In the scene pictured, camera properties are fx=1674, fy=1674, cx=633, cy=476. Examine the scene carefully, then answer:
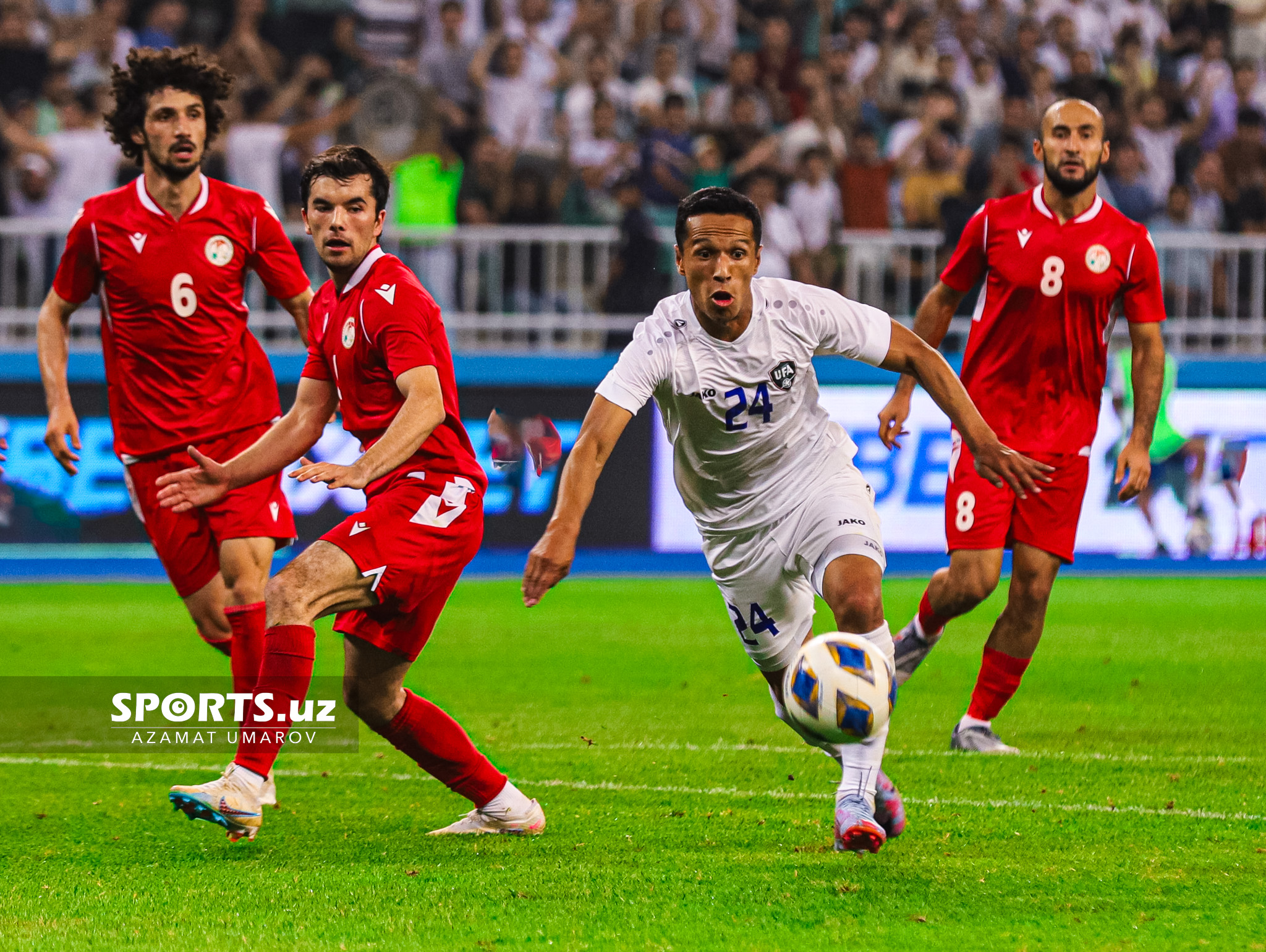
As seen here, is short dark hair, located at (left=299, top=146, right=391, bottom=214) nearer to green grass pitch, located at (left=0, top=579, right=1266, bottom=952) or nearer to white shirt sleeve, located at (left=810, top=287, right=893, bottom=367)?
white shirt sleeve, located at (left=810, top=287, right=893, bottom=367)

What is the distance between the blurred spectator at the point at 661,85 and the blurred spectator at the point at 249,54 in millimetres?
3516

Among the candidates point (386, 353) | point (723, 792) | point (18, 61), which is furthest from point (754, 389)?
point (18, 61)

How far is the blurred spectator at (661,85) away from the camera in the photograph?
638 inches

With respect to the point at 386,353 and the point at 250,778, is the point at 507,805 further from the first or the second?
the point at 386,353

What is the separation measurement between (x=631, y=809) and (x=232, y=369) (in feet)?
8.60

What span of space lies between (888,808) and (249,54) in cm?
1267

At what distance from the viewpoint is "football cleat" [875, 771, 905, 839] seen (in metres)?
5.39

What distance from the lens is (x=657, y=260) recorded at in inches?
576

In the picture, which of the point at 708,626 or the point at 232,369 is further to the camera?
the point at 708,626

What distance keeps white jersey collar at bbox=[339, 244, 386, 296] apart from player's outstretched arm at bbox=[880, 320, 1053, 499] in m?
1.77

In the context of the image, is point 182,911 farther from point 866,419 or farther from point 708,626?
point 866,419

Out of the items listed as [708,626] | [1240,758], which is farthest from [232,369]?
[708,626]

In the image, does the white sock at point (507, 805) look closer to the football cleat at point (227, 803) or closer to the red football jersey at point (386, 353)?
the football cleat at point (227, 803)

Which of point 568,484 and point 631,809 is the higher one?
point 568,484
